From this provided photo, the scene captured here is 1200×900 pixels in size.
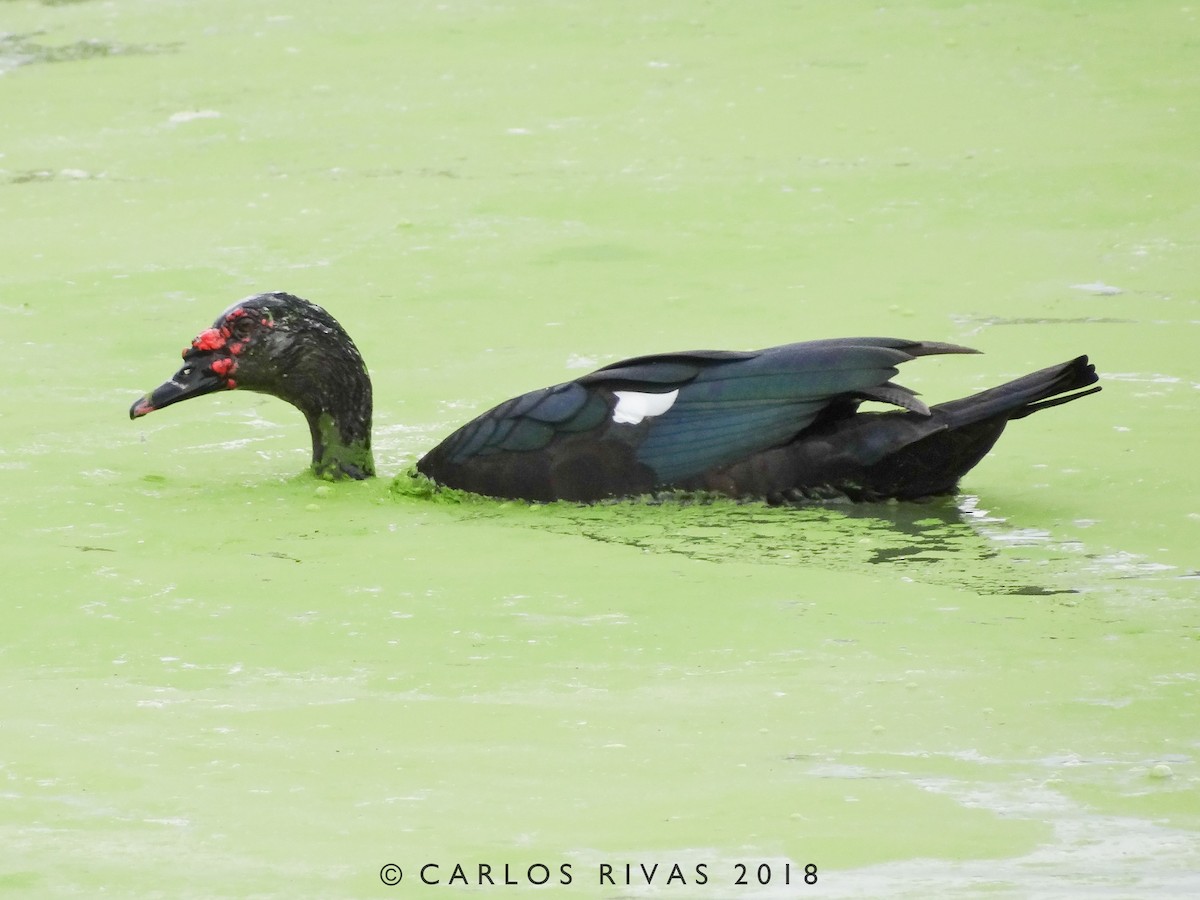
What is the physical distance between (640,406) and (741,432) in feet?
Result: 0.88

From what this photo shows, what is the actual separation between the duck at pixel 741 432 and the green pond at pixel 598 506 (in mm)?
95

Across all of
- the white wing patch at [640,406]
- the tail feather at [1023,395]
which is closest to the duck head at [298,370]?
the white wing patch at [640,406]

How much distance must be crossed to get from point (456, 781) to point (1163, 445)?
2929 millimetres

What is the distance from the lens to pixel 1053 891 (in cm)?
262

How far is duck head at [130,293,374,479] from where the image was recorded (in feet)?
17.9

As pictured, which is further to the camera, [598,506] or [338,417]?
[338,417]

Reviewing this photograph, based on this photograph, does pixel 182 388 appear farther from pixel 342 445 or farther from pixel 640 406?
pixel 640 406

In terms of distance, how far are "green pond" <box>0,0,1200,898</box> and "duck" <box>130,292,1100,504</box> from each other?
0.10 meters

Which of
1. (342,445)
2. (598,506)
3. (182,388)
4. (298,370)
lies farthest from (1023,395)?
(182,388)

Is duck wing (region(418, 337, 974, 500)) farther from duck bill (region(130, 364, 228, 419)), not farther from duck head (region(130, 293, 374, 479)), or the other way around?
duck bill (region(130, 364, 228, 419))

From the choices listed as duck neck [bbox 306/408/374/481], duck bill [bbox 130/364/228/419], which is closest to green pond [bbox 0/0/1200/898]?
duck neck [bbox 306/408/374/481]

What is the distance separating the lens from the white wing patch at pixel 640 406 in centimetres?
504

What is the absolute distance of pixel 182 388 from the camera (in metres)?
5.46

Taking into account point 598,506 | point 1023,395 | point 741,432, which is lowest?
point 598,506
